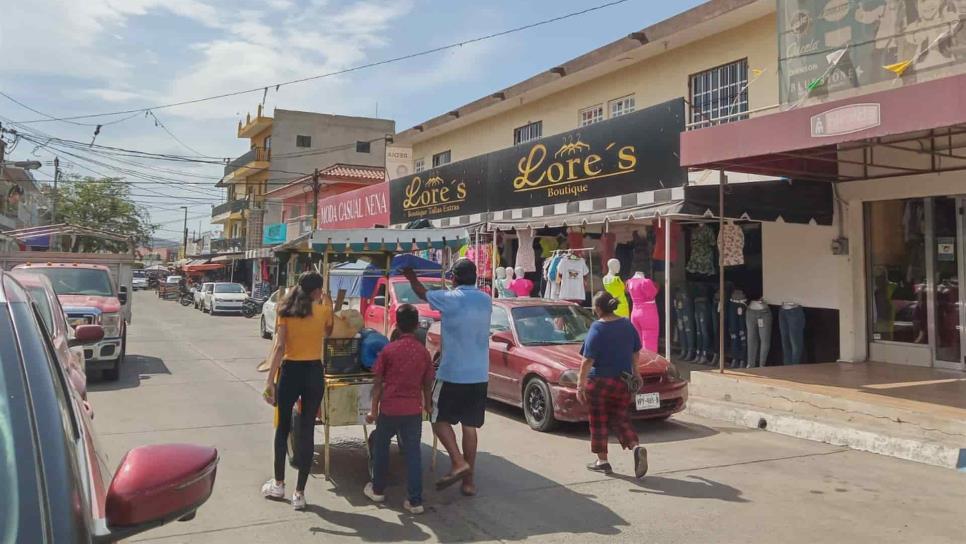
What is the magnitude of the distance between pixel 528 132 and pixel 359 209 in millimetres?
7748

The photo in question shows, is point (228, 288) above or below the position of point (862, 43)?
below

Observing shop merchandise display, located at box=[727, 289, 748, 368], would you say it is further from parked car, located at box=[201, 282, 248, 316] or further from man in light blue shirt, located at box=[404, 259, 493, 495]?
parked car, located at box=[201, 282, 248, 316]

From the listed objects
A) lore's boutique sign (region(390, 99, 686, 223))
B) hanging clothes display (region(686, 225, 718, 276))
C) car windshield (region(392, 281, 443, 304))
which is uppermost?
lore's boutique sign (region(390, 99, 686, 223))

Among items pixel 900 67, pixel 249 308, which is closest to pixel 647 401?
pixel 900 67

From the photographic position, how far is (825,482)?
6230 millimetres

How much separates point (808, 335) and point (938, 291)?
204cm

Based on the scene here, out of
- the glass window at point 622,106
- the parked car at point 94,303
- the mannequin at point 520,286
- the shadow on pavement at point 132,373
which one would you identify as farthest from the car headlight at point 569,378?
the glass window at point 622,106

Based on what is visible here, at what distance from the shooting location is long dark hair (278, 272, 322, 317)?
5438 mm

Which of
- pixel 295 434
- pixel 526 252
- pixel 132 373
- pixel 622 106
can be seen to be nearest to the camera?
pixel 295 434

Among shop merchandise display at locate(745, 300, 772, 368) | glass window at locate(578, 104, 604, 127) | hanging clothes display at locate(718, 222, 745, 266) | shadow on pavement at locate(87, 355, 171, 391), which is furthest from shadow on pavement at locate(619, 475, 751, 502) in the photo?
glass window at locate(578, 104, 604, 127)

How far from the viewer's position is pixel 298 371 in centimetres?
543

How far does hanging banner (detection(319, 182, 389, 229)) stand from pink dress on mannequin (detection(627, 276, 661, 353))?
11.1 meters

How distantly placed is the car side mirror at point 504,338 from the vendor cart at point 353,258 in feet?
7.47

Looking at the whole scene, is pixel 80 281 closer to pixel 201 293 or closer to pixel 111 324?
pixel 111 324
